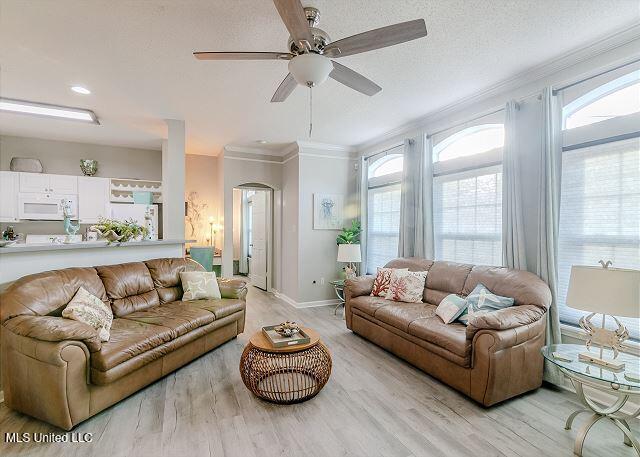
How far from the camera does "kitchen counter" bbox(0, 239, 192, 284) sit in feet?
8.71

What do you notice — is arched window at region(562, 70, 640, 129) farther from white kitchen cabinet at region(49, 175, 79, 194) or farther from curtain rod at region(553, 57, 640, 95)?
white kitchen cabinet at region(49, 175, 79, 194)

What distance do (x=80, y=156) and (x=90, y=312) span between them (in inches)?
180

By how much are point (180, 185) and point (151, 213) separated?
176cm

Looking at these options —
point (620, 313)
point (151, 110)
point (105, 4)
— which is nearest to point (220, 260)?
point (151, 110)

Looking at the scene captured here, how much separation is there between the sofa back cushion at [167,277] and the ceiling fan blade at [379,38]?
3.10 meters

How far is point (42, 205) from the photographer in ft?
17.0

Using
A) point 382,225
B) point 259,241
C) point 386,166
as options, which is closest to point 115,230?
point 259,241

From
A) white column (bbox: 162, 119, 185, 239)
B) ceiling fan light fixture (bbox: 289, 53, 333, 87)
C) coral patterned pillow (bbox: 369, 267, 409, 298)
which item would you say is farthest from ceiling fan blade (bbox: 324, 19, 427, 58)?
white column (bbox: 162, 119, 185, 239)

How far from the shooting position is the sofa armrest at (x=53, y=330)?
2.06 metres

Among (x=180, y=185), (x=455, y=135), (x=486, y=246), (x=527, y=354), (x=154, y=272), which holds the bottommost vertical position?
(x=527, y=354)

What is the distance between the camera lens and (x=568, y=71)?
279 centimetres

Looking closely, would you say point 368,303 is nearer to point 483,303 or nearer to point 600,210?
point 483,303

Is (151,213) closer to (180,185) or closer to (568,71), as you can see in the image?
(180,185)

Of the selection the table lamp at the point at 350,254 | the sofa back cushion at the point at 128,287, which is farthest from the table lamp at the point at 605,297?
the sofa back cushion at the point at 128,287
